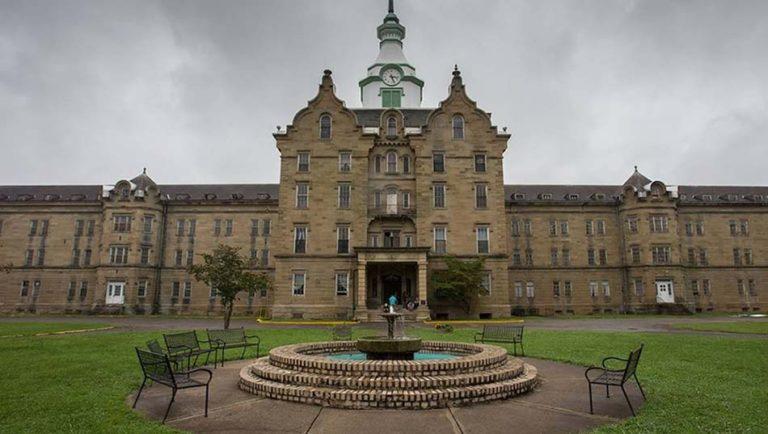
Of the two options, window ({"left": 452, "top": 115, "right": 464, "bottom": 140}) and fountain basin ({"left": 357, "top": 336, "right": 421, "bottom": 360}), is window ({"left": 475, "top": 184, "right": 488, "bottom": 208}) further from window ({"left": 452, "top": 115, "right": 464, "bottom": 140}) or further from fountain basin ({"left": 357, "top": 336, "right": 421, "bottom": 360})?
fountain basin ({"left": 357, "top": 336, "right": 421, "bottom": 360})

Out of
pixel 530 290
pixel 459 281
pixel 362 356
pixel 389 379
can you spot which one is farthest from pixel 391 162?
pixel 389 379

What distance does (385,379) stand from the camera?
962 centimetres

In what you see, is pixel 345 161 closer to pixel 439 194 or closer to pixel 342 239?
pixel 342 239

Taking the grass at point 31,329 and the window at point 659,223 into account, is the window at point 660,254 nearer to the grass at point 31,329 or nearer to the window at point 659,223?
the window at point 659,223

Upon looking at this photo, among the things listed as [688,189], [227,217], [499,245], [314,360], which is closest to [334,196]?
[499,245]

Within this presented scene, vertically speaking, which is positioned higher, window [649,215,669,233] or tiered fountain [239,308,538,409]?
window [649,215,669,233]

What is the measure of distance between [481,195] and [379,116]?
13557 mm

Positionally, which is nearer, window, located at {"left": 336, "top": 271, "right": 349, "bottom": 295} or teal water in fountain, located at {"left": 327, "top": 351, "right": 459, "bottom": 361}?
teal water in fountain, located at {"left": 327, "top": 351, "right": 459, "bottom": 361}

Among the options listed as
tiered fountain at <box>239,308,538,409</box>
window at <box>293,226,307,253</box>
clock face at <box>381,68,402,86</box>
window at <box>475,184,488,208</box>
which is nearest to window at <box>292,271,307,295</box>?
window at <box>293,226,307,253</box>

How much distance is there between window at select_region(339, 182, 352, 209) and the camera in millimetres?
43000

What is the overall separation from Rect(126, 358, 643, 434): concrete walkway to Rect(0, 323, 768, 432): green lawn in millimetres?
559

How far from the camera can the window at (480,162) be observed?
4362cm

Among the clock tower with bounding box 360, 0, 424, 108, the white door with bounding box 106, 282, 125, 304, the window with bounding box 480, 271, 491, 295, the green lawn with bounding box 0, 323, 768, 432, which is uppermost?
the clock tower with bounding box 360, 0, 424, 108

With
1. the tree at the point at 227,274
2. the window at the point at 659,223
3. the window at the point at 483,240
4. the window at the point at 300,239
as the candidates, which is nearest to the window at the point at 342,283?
the window at the point at 300,239
